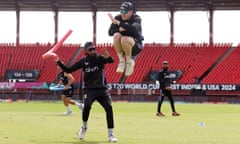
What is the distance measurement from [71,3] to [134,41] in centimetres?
4874

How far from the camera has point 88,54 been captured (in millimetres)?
12414

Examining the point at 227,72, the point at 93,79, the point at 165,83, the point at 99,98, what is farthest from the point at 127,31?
the point at 227,72

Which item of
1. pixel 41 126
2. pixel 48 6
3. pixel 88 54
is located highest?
pixel 48 6

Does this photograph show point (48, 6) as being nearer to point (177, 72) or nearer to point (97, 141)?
point (177, 72)

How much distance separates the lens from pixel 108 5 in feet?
184

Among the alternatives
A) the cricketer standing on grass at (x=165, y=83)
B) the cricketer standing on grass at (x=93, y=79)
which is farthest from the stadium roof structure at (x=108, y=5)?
the cricketer standing on grass at (x=93, y=79)

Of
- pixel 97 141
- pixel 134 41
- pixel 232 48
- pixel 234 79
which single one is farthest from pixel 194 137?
pixel 232 48

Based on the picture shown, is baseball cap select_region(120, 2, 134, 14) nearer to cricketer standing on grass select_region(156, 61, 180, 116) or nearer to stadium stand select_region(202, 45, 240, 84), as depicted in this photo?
cricketer standing on grass select_region(156, 61, 180, 116)

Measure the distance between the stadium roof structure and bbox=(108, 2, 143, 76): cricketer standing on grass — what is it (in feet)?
149

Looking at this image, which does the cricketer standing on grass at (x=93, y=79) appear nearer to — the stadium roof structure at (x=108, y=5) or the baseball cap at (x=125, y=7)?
the baseball cap at (x=125, y=7)

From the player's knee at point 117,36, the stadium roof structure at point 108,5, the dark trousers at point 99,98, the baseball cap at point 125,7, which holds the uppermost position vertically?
the stadium roof structure at point 108,5

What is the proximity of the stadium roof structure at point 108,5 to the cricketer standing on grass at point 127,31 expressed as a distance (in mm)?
45369

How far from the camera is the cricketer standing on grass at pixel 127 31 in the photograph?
8.40 m

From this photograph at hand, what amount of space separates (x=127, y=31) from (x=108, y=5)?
48.2 meters
